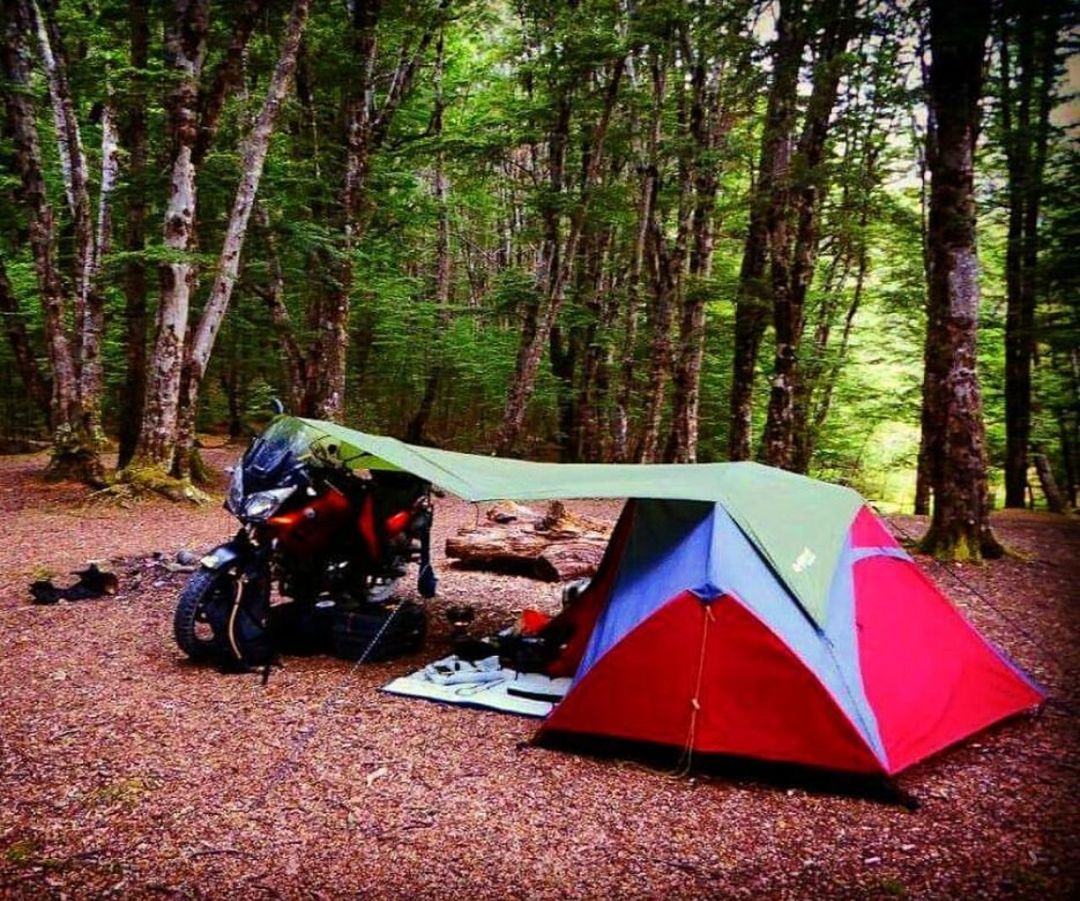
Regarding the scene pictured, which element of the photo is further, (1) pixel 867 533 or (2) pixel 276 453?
(2) pixel 276 453

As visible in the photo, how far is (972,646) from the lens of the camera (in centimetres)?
442

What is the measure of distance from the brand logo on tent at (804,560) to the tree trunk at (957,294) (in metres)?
4.97

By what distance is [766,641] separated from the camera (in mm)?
3693

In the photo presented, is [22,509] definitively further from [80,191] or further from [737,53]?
[737,53]

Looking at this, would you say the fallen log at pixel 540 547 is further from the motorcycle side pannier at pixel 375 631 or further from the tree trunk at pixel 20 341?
the tree trunk at pixel 20 341

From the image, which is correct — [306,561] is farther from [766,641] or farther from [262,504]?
[766,641]

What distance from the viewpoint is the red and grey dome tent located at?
3633 mm

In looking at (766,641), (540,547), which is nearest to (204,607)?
(766,641)

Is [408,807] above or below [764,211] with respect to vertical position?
below

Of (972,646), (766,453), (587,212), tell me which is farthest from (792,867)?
(587,212)

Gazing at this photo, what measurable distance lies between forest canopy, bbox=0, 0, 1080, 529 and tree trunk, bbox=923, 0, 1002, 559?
0.08 metres

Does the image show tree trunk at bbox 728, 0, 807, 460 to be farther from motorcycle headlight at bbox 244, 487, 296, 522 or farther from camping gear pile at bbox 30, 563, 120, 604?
camping gear pile at bbox 30, 563, 120, 604

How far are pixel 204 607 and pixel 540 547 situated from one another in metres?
4.12

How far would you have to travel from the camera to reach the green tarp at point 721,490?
4055mm
